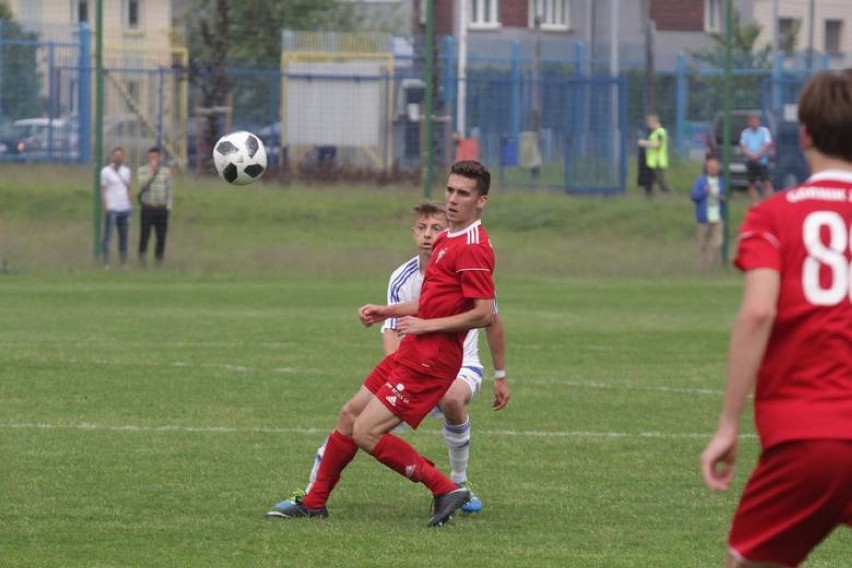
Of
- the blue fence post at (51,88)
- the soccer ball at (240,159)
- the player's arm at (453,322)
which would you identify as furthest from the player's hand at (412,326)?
the blue fence post at (51,88)

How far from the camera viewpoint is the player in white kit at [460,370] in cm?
817

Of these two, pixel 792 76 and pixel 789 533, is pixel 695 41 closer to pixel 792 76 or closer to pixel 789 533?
pixel 792 76

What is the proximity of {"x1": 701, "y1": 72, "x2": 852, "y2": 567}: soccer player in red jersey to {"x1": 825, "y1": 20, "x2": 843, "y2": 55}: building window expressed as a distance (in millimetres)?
29386

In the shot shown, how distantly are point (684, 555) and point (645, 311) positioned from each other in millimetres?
13397

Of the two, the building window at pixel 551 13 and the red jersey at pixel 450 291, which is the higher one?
the building window at pixel 551 13

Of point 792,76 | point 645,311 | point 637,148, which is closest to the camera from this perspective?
point 645,311

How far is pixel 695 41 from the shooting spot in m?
50.8

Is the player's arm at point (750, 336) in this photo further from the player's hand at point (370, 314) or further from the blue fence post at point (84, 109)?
the blue fence post at point (84, 109)

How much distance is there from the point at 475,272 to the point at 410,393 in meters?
0.64

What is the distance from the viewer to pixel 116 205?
80.8 ft

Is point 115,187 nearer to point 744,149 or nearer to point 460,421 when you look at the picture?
point 744,149

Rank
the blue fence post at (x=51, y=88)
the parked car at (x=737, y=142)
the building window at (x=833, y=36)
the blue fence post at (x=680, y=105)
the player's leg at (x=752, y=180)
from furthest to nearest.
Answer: the blue fence post at (x=680, y=105) < the building window at (x=833, y=36) < the blue fence post at (x=51, y=88) < the parked car at (x=737, y=142) < the player's leg at (x=752, y=180)

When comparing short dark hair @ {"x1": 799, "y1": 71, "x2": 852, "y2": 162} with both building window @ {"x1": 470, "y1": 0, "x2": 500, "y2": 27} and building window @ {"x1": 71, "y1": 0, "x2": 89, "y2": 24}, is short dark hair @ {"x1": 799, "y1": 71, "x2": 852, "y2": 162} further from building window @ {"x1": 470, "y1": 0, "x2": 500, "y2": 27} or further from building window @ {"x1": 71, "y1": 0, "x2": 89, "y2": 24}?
building window @ {"x1": 470, "y1": 0, "x2": 500, "y2": 27}

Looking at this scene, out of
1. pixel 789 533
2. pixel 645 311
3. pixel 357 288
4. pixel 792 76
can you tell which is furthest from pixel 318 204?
pixel 789 533
